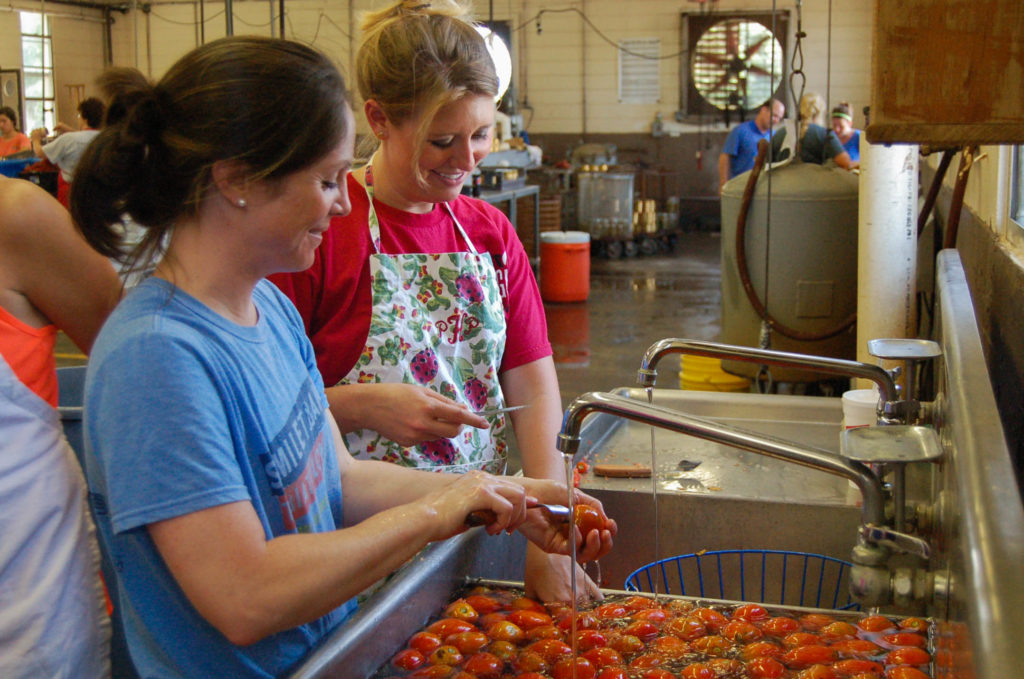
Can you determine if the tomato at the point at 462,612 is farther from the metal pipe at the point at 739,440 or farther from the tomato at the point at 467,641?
the metal pipe at the point at 739,440

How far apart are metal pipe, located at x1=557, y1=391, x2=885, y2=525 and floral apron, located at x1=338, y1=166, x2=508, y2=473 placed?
1.36 feet

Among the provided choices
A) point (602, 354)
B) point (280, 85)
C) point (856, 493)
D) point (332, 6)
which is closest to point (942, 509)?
point (280, 85)

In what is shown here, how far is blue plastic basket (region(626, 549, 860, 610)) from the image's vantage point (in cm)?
209

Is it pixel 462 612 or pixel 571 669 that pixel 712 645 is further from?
pixel 462 612

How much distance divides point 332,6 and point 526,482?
1449cm

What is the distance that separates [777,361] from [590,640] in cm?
57

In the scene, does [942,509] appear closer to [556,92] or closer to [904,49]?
[904,49]

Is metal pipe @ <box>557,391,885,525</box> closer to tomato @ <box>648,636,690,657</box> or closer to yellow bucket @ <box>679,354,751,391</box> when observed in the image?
tomato @ <box>648,636,690,657</box>

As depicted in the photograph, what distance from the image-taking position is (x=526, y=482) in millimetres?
1559

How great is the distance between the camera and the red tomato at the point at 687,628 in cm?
159

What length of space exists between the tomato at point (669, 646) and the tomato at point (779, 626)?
0.44 feet

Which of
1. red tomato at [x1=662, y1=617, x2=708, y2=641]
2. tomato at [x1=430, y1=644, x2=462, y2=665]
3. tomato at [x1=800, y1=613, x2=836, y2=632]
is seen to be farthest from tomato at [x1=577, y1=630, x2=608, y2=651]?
tomato at [x1=800, y1=613, x2=836, y2=632]

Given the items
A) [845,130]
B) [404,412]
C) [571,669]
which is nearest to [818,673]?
[571,669]

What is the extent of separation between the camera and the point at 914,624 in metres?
1.61
